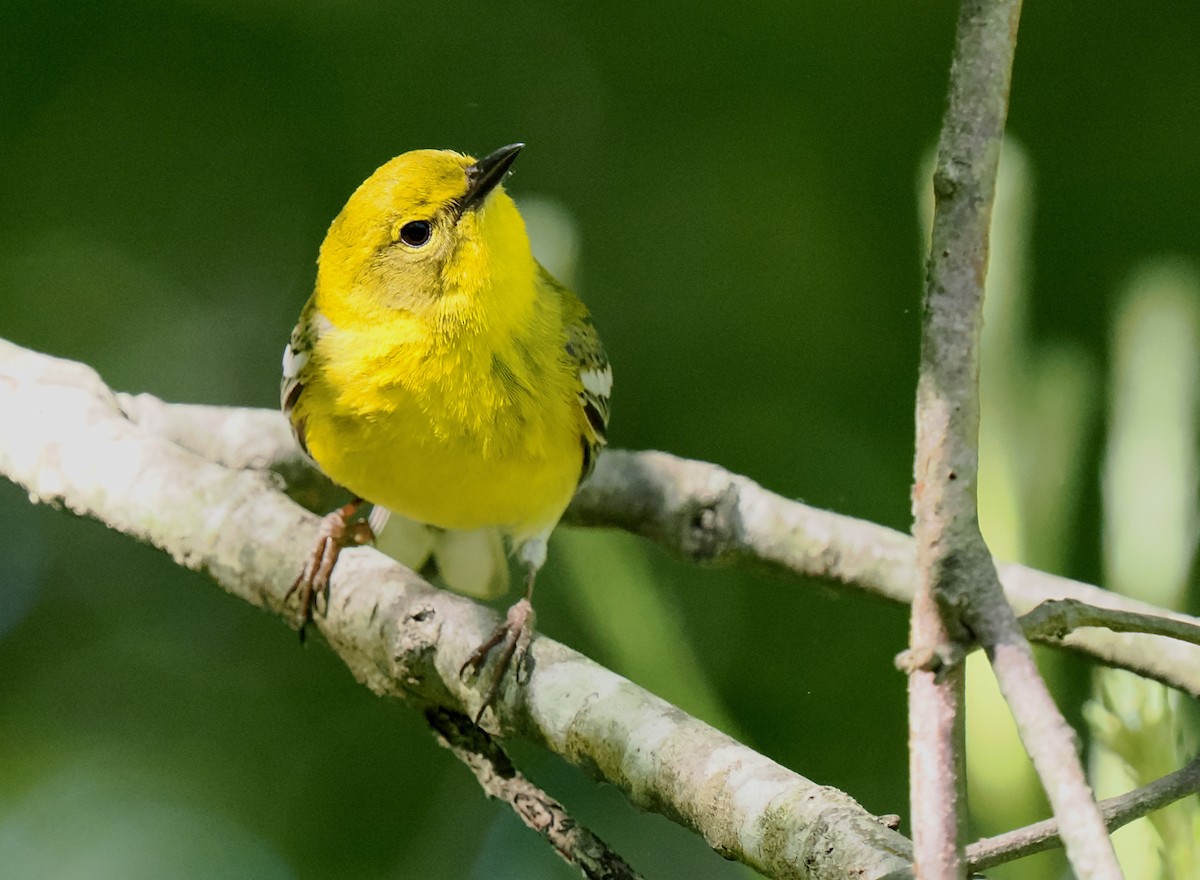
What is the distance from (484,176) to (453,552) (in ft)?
3.98

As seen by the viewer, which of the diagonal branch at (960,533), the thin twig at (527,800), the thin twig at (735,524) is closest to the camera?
the diagonal branch at (960,533)

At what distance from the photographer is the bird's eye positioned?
3.17 metres

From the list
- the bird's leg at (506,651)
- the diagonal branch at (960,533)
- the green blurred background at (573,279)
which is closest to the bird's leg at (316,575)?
the bird's leg at (506,651)

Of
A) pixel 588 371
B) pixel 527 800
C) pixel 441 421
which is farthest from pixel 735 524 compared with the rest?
pixel 527 800

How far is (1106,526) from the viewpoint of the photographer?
2555mm

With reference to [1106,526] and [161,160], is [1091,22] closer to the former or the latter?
[1106,526]

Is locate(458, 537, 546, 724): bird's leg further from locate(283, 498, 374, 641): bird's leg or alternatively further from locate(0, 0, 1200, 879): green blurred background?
locate(0, 0, 1200, 879): green blurred background

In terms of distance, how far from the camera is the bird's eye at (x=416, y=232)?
10.4ft

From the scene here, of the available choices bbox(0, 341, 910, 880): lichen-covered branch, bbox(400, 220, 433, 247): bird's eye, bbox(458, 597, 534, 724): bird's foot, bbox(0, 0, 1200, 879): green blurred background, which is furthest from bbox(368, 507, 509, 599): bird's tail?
bbox(458, 597, 534, 724): bird's foot

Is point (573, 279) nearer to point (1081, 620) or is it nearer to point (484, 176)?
point (484, 176)

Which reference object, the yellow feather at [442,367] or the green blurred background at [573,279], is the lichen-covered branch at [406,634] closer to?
the yellow feather at [442,367]

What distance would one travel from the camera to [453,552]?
150 inches

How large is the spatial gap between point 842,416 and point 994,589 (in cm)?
393

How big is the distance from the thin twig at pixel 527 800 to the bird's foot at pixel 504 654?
8cm
